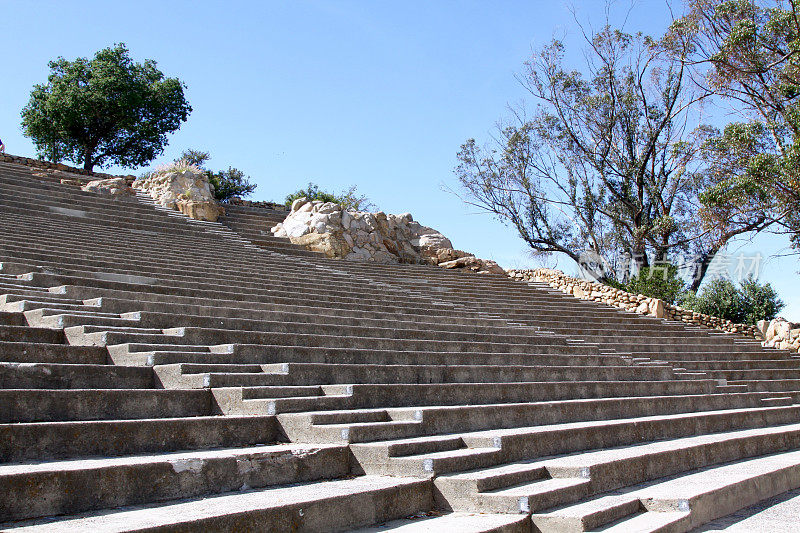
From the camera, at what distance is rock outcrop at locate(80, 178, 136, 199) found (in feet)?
53.6

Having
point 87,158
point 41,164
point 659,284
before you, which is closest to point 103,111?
point 87,158

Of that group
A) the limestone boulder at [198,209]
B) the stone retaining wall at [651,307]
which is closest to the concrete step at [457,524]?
the limestone boulder at [198,209]

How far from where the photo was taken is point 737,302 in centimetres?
1981

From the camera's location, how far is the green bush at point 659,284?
20952mm

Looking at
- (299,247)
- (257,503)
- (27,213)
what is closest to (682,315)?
(299,247)

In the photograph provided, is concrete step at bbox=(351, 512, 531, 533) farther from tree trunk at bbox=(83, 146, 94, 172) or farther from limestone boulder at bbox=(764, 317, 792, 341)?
tree trunk at bbox=(83, 146, 94, 172)

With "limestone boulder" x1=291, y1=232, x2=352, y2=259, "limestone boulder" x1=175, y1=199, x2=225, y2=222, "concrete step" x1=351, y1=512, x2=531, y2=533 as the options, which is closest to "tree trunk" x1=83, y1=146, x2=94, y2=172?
"limestone boulder" x1=175, y1=199, x2=225, y2=222

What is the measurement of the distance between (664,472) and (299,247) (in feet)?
38.9

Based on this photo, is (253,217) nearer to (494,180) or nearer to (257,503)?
(494,180)

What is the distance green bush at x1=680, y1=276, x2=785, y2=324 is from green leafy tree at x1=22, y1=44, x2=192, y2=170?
20.7 meters

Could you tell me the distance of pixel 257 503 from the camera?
3418 millimetres

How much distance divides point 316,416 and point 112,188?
14.0 meters

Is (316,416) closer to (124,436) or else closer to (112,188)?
(124,436)

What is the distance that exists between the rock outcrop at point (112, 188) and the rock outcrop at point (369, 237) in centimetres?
356
